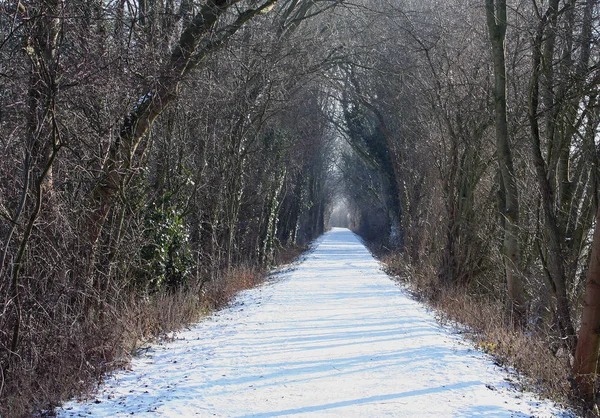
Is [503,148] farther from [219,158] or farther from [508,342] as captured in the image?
[219,158]

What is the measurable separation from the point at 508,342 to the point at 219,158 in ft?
34.4

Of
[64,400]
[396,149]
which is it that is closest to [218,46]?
[64,400]

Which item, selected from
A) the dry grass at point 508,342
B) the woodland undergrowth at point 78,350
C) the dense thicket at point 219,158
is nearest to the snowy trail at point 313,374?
the woodland undergrowth at point 78,350

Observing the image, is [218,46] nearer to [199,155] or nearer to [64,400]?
[64,400]

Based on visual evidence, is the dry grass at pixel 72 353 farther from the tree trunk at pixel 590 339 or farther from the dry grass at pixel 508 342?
the tree trunk at pixel 590 339

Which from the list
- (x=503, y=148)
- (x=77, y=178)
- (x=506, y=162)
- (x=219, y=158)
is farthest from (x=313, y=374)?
(x=219, y=158)

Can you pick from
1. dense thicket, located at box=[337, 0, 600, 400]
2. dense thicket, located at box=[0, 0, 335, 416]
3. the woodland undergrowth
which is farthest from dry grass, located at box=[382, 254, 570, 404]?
dense thicket, located at box=[0, 0, 335, 416]

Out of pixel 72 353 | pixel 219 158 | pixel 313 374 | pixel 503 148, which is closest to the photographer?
pixel 72 353

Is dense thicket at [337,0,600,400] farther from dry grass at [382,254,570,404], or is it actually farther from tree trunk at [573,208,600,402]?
dry grass at [382,254,570,404]

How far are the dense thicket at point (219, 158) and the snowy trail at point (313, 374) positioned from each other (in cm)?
78

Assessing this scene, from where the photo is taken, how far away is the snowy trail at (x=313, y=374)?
210 inches

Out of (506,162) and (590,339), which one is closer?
(590,339)

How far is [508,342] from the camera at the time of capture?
8172 mm

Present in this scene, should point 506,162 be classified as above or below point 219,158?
below
